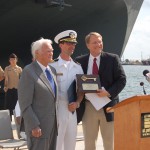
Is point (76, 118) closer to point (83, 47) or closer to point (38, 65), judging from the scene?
point (38, 65)

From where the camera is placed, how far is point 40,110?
3445 millimetres

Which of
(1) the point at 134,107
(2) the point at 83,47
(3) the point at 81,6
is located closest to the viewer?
(1) the point at 134,107

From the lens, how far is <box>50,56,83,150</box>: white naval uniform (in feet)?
12.6

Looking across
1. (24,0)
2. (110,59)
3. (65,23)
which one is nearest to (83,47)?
(65,23)

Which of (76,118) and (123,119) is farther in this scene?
(76,118)

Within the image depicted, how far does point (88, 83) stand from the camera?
3.86 m

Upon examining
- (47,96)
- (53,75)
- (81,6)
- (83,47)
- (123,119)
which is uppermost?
(81,6)

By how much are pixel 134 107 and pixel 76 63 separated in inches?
41.5

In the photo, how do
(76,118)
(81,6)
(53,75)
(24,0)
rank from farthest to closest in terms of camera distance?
(81,6) < (24,0) < (76,118) < (53,75)

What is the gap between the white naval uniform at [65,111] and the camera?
3848 millimetres

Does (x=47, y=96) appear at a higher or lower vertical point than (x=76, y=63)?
lower

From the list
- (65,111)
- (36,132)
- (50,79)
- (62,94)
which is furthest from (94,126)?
(36,132)

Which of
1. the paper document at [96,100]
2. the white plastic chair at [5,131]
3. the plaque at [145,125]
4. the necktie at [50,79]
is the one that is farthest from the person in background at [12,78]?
the plaque at [145,125]

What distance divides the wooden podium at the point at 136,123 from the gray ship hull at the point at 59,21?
11.2 metres
